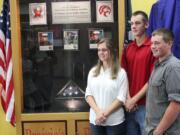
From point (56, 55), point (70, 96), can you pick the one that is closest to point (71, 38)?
point (56, 55)

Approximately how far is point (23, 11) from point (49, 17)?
10.5 inches

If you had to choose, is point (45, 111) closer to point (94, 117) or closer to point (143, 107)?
point (94, 117)

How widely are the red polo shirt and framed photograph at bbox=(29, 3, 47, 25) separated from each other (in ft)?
3.16

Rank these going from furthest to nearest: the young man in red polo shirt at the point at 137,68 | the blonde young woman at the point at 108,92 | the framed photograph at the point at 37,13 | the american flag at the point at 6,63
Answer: the framed photograph at the point at 37,13 → the american flag at the point at 6,63 → the blonde young woman at the point at 108,92 → the young man in red polo shirt at the point at 137,68

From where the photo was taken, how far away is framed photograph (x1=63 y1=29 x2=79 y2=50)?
151 inches

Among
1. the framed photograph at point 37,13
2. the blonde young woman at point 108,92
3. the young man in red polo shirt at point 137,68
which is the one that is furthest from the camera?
the framed photograph at point 37,13

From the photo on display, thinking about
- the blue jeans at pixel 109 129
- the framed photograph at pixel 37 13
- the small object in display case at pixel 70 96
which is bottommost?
the blue jeans at pixel 109 129

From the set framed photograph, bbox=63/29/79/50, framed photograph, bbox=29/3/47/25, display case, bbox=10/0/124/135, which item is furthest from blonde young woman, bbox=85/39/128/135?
framed photograph, bbox=29/3/47/25

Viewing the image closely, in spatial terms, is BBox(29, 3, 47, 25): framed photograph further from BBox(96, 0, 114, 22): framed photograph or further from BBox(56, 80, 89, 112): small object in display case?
BBox(56, 80, 89, 112): small object in display case

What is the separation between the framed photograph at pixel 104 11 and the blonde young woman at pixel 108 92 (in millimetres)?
503

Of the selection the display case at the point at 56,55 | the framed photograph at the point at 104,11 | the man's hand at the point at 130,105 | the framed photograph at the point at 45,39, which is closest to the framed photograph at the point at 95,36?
the display case at the point at 56,55

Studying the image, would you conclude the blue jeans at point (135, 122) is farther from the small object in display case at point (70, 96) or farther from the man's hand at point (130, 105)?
the small object in display case at point (70, 96)

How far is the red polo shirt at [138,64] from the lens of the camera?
124 inches

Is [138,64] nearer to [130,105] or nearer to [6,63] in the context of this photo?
[130,105]
